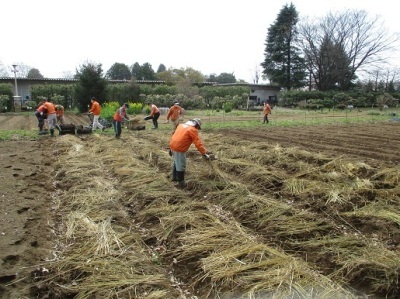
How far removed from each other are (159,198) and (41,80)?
33753 mm

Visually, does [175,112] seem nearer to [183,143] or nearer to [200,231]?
[183,143]

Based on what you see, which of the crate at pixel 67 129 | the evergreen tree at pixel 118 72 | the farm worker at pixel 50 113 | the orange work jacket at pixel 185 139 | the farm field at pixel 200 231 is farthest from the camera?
the evergreen tree at pixel 118 72

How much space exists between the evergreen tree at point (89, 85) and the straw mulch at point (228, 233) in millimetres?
19199

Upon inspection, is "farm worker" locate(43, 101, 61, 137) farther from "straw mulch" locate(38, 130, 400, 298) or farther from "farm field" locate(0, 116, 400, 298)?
"straw mulch" locate(38, 130, 400, 298)

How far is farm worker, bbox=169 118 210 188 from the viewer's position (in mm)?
5770

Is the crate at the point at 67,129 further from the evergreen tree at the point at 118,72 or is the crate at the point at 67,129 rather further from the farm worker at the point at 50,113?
the evergreen tree at the point at 118,72

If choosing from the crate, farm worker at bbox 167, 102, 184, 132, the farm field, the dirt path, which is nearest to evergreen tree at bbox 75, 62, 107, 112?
the crate

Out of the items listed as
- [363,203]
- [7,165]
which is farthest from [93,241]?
[7,165]

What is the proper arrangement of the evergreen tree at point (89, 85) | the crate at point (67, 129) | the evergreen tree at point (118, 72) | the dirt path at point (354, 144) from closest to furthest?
the dirt path at point (354, 144)
the crate at point (67, 129)
the evergreen tree at point (89, 85)
the evergreen tree at point (118, 72)

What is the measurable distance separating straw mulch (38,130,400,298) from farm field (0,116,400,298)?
1cm

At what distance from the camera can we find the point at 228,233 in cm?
392

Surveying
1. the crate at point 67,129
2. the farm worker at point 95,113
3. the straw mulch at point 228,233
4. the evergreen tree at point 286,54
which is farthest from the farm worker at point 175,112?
the evergreen tree at point 286,54

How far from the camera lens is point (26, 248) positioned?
3586mm

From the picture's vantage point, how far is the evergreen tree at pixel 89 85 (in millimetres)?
24891
